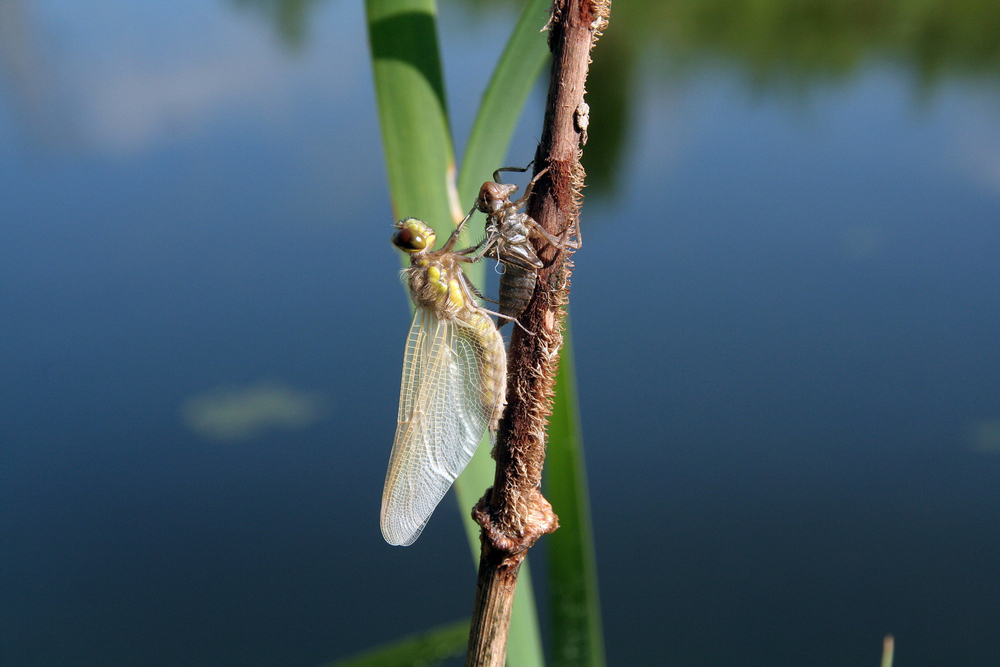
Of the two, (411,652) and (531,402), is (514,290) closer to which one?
(531,402)

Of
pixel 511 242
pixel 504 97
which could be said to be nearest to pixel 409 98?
pixel 504 97

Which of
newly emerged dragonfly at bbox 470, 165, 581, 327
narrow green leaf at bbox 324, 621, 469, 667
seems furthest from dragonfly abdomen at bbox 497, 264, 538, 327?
narrow green leaf at bbox 324, 621, 469, 667

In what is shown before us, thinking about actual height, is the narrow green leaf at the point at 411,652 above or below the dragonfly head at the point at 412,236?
below

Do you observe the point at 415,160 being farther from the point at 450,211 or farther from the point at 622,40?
the point at 622,40

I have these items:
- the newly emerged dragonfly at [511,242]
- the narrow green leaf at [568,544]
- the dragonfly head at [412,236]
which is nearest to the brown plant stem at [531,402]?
the newly emerged dragonfly at [511,242]

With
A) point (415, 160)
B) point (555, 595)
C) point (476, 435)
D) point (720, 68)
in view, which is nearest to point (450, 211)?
point (415, 160)

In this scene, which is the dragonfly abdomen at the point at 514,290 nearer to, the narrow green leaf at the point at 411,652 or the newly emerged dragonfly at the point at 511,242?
the newly emerged dragonfly at the point at 511,242
